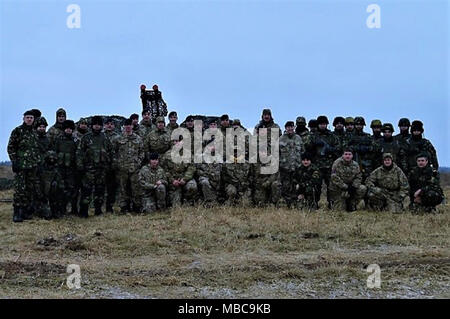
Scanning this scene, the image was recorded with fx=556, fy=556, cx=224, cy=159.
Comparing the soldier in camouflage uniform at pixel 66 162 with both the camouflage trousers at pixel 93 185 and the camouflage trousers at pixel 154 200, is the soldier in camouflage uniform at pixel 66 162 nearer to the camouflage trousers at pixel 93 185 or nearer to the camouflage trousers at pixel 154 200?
the camouflage trousers at pixel 93 185

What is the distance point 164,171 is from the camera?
12.1 metres

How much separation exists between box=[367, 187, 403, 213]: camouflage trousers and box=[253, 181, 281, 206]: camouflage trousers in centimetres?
194

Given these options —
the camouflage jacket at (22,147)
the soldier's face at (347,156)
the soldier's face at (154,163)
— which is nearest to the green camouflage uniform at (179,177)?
the soldier's face at (154,163)

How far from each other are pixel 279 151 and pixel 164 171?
2.55 meters

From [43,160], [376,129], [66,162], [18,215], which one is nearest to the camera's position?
[18,215]

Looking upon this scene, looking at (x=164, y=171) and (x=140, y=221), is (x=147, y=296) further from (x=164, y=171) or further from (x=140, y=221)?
(x=164, y=171)

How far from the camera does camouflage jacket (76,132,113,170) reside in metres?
11.4

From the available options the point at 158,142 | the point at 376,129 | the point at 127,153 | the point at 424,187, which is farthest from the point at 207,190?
the point at 424,187

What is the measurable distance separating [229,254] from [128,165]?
4644mm

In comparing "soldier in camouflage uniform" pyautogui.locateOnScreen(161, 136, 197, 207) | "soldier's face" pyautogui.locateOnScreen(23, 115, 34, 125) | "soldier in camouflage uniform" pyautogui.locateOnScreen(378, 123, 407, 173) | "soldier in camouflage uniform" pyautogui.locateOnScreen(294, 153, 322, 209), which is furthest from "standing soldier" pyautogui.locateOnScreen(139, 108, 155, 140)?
"soldier in camouflage uniform" pyautogui.locateOnScreen(378, 123, 407, 173)

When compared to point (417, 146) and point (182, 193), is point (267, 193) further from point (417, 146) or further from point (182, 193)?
point (417, 146)

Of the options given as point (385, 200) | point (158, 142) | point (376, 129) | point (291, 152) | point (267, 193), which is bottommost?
point (385, 200)

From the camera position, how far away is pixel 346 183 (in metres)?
11.7

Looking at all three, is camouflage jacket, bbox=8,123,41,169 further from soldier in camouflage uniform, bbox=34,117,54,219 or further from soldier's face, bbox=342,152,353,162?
soldier's face, bbox=342,152,353,162
